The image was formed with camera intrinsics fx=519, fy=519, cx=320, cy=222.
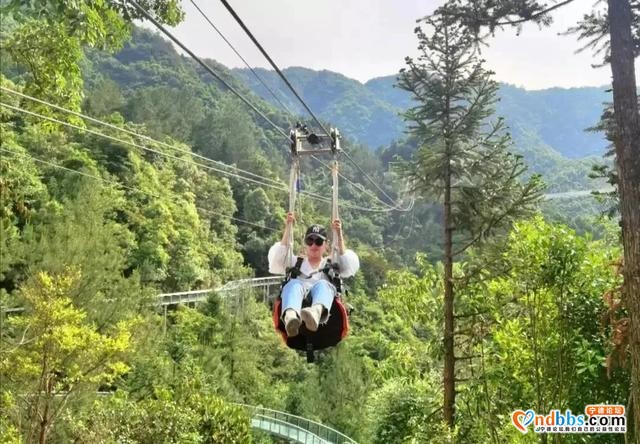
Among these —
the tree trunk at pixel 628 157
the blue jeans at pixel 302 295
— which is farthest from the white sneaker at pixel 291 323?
the tree trunk at pixel 628 157

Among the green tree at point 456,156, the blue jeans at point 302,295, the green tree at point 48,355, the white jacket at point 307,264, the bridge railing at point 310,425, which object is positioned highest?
the green tree at point 456,156

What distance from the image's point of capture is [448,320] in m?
9.89

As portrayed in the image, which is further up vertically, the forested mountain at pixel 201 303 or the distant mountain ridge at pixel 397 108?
the distant mountain ridge at pixel 397 108

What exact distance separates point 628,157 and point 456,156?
4733 mm

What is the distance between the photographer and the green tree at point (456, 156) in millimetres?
9781

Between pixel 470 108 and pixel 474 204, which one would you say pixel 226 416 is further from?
pixel 470 108

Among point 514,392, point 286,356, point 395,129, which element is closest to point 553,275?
point 514,392

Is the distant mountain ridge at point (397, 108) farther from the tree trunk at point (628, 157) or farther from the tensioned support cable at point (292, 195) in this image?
the tensioned support cable at point (292, 195)

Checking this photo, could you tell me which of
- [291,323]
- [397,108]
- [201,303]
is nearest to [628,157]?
[291,323]

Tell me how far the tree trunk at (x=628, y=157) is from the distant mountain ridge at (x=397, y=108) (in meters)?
142

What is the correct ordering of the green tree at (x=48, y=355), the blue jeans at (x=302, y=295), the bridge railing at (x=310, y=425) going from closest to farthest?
the blue jeans at (x=302, y=295)
the green tree at (x=48, y=355)
the bridge railing at (x=310, y=425)

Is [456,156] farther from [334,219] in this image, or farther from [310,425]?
[310,425]

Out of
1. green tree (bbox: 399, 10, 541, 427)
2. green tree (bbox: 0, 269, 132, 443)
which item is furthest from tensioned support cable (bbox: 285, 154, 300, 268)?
green tree (bbox: 0, 269, 132, 443)

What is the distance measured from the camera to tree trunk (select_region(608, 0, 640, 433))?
5098 millimetres
